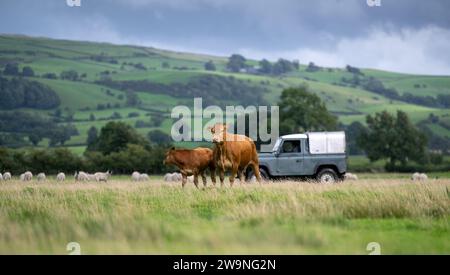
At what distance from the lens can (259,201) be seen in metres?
20.6

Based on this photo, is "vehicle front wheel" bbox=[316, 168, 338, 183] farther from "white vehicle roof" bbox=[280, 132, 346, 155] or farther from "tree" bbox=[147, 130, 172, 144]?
"tree" bbox=[147, 130, 172, 144]

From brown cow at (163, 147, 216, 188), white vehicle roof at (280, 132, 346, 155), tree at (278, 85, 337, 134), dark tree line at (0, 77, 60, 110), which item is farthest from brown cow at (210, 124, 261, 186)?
dark tree line at (0, 77, 60, 110)

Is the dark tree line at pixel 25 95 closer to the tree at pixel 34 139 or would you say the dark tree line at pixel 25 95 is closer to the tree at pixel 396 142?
the tree at pixel 34 139

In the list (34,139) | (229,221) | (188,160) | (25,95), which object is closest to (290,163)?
(188,160)

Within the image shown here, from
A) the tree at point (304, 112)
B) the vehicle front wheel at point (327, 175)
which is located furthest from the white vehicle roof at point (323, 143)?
the tree at point (304, 112)

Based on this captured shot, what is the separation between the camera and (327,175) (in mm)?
33594

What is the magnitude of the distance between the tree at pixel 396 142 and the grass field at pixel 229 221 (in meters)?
82.9

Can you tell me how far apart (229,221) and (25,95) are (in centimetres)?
17474

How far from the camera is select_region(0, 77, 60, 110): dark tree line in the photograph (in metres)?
180

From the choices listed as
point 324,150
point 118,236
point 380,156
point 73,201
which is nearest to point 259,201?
point 73,201

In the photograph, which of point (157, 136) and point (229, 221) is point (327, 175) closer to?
Answer: point (229, 221)

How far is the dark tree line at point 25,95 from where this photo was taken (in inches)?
7106
